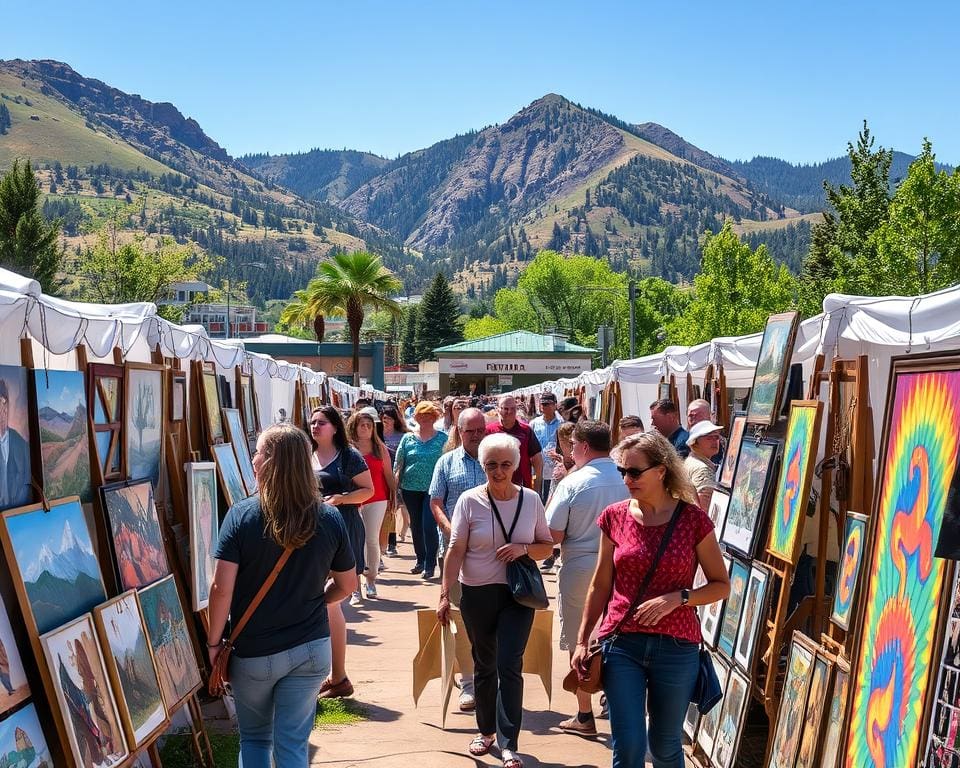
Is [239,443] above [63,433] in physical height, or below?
below

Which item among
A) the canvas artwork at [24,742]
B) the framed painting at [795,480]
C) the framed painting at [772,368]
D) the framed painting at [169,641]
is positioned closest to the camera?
the canvas artwork at [24,742]

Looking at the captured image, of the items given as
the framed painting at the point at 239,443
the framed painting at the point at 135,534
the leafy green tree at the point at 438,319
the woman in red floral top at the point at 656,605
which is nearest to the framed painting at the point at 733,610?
the woman in red floral top at the point at 656,605

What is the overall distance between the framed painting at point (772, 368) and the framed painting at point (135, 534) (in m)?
3.36

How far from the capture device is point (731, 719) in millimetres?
5285

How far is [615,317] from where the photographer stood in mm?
90750

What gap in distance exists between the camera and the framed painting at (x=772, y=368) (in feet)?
19.6

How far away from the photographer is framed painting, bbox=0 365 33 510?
13.7ft

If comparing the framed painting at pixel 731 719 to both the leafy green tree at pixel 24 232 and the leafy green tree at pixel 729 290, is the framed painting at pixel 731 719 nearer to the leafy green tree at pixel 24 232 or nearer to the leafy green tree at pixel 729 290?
the leafy green tree at pixel 24 232

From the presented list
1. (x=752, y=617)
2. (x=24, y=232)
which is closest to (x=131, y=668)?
(x=752, y=617)

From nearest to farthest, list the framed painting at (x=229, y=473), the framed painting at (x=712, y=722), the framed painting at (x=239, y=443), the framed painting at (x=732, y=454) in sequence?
the framed painting at (x=712, y=722)
the framed painting at (x=732, y=454)
the framed painting at (x=229, y=473)
the framed painting at (x=239, y=443)

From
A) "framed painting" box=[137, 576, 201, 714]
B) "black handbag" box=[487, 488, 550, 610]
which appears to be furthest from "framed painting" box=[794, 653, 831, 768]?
"framed painting" box=[137, 576, 201, 714]

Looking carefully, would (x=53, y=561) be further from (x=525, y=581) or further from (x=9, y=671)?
(x=525, y=581)

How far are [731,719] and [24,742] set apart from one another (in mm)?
3182

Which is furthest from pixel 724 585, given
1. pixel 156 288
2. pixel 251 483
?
pixel 156 288
